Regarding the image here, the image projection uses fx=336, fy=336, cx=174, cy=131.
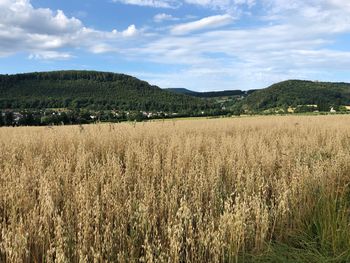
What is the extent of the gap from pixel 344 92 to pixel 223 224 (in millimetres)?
122577

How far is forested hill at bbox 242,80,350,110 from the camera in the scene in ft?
291

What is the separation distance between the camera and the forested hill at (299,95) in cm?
8884

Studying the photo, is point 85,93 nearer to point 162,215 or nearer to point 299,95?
point 299,95

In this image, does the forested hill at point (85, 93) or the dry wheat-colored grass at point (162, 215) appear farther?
the forested hill at point (85, 93)

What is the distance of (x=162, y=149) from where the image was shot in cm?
740

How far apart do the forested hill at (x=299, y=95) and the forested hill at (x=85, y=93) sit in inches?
664

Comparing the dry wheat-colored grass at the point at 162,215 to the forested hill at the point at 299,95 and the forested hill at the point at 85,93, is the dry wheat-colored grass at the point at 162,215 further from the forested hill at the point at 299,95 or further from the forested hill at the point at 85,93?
the forested hill at the point at 299,95

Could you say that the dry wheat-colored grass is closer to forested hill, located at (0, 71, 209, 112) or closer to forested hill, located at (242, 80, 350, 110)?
forested hill, located at (0, 71, 209, 112)

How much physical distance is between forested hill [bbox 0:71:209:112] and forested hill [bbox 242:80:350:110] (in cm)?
1687

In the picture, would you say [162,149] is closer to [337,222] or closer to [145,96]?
[337,222]

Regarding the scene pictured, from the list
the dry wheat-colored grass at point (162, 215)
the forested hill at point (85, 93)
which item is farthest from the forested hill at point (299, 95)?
the dry wheat-colored grass at point (162, 215)

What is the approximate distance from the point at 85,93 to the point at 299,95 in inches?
2619

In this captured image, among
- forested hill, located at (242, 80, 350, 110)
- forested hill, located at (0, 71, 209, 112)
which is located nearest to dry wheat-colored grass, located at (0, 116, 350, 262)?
forested hill, located at (0, 71, 209, 112)

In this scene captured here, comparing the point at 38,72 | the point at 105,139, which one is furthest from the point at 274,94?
the point at 105,139
